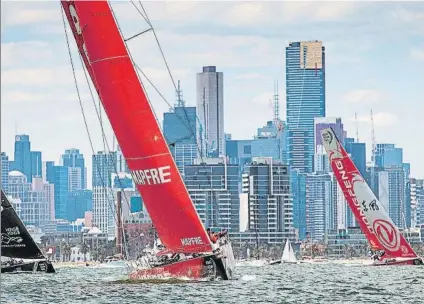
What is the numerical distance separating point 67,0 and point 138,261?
399 inches

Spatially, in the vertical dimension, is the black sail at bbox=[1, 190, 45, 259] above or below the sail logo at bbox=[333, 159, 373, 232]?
below

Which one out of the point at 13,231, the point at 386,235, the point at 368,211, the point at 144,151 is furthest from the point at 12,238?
the point at 144,151

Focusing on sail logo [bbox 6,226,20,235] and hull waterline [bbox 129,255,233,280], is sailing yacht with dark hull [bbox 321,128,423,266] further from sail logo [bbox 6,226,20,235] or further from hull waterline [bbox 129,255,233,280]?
hull waterline [bbox 129,255,233,280]

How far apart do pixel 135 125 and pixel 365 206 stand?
4068 cm

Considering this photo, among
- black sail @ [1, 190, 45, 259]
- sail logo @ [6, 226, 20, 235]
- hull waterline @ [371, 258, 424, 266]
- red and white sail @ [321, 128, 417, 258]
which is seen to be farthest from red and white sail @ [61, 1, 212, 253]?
hull waterline @ [371, 258, 424, 266]

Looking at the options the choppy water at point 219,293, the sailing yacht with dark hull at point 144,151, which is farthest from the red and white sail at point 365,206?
the sailing yacht with dark hull at point 144,151

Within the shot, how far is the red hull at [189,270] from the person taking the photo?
2232 inches

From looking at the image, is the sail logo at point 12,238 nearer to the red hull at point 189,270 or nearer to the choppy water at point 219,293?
the choppy water at point 219,293

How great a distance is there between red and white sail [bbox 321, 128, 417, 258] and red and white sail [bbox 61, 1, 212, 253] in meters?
37.5

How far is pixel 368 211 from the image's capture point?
9456 centimetres

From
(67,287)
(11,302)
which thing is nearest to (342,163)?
(67,287)

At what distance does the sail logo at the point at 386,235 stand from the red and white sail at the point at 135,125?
124ft

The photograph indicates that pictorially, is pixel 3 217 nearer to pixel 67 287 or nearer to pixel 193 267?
pixel 67 287

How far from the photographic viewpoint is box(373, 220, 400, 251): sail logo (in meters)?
94.0
